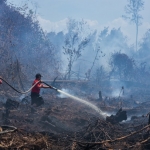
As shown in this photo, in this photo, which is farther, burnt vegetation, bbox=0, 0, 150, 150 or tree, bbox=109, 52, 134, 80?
tree, bbox=109, 52, 134, 80

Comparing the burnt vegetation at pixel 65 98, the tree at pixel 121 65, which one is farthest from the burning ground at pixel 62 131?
the tree at pixel 121 65

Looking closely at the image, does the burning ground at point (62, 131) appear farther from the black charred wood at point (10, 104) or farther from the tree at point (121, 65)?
the tree at point (121, 65)

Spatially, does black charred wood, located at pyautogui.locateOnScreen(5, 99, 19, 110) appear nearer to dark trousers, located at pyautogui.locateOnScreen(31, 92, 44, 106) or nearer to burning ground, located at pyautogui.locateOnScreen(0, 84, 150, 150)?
burning ground, located at pyautogui.locateOnScreen(0, 84, 150, 150)

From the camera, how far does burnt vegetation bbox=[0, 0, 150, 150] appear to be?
239 inches

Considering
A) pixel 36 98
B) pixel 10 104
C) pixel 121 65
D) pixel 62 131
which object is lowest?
pixel 62 131

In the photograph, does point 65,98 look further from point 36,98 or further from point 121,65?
point 121,65

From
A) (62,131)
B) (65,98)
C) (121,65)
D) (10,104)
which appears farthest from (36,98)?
(121,65)

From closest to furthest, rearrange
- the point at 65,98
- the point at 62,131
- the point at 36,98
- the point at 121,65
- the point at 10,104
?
1. the point at 62,131
2. the point at 36,98
3. the point at 10,104
4. the point at 65,98
5. the point at 121,65

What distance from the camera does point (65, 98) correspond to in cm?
1548

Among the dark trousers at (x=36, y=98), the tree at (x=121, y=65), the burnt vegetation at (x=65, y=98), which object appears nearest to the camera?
the burnt vegetation at (x=65, y=98)

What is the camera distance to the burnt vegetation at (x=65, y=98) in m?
6.07

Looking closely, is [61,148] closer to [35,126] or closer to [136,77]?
[35,126]

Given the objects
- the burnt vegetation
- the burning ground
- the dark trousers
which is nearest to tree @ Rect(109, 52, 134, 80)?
the burnt vegetation

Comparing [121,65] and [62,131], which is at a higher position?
[121,65]
